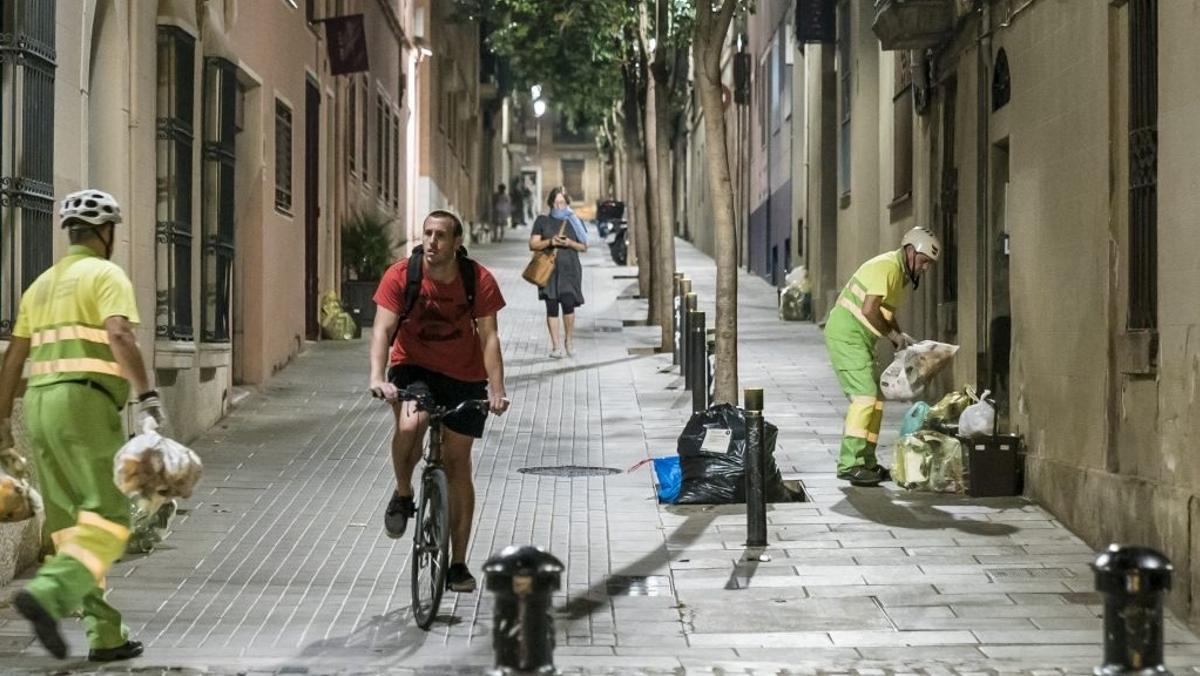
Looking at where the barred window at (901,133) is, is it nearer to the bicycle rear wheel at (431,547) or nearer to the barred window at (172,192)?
the barred window at (172,192)

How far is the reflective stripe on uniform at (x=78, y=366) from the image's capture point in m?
7.34

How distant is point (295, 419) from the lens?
15.7 meters

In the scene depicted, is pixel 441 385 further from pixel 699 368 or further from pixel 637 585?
pixel 699 368

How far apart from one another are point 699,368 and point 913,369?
3208 millimetres

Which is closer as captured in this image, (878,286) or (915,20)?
(878,286)

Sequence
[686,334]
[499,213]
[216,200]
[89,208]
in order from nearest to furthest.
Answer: [89,208] → [216,200] → [686,334] → [499,213]

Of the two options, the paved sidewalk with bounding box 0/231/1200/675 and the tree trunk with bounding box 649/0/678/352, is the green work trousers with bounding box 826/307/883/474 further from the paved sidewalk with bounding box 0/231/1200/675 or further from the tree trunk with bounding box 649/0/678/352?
the tree trunk with bounding box 649/0/678/352

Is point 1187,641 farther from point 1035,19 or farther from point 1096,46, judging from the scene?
point 1035,19

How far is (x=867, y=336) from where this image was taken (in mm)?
12414

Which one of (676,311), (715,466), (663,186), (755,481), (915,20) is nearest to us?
(755,481)

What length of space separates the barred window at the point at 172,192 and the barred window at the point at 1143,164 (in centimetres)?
651

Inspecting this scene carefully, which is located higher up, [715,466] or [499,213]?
[499,213]

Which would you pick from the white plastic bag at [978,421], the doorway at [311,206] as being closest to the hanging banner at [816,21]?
the doorway at [311,206]

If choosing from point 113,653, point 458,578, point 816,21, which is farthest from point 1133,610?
point 816,21
